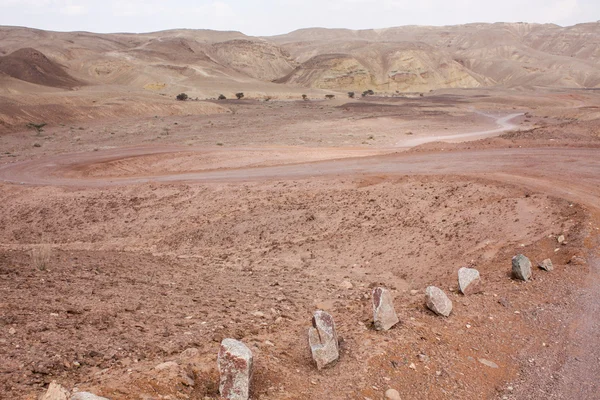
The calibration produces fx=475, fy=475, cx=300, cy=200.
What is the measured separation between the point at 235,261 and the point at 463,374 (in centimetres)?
684

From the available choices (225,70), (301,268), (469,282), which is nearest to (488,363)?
(469,282)

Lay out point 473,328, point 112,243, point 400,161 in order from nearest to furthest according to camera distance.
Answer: point 473,328 → point 112,243 → point 400,161

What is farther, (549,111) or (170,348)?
(549,111)

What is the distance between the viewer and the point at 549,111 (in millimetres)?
54281

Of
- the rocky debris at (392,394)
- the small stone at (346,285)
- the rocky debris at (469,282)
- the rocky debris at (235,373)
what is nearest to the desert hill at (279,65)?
the small stone at (346,285)

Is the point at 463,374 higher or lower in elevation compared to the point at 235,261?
higher

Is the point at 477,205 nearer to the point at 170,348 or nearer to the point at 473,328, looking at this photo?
the point at 473,328

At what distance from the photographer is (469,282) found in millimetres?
7461

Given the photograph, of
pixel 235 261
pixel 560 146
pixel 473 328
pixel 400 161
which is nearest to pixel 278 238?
pixel 235 261

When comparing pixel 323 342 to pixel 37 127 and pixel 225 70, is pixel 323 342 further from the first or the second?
pixel 225 70

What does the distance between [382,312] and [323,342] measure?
1.15 metres

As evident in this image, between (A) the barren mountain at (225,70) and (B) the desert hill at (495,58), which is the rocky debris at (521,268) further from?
(B) the desert hill at (495,58)

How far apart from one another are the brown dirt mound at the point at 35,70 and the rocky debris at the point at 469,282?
83.5 meters

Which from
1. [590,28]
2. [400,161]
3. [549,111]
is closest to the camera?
[400,161]
